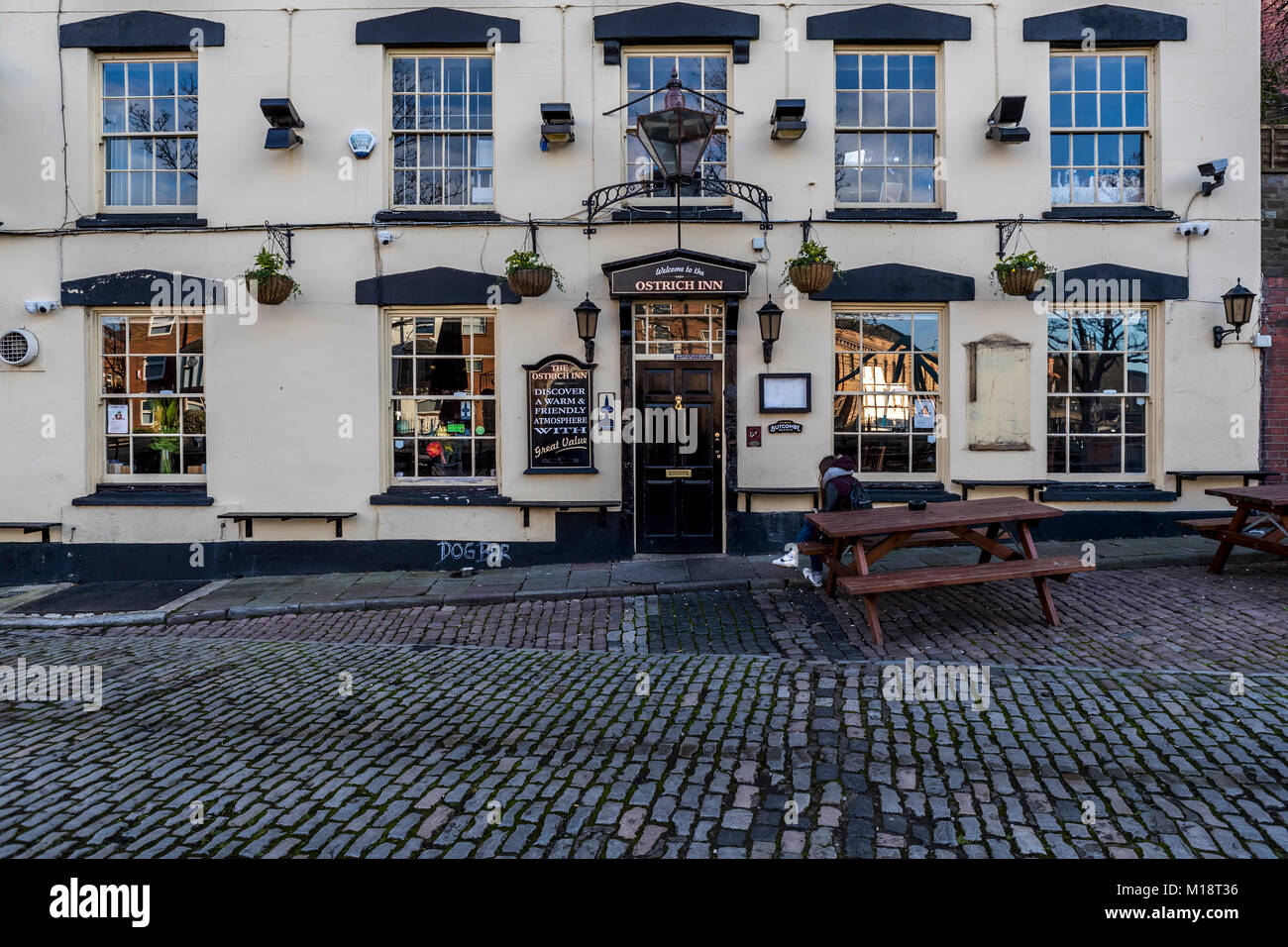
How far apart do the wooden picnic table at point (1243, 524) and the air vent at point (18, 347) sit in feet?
45.2

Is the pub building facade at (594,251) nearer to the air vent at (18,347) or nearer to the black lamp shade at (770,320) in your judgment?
the air vent at (18,347)

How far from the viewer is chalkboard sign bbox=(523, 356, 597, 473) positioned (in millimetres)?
9516

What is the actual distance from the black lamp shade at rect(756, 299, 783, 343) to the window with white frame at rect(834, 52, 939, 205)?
6.04 feet

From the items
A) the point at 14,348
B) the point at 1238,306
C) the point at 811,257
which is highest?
the point at 811,257

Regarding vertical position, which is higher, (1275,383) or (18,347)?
(18,347)

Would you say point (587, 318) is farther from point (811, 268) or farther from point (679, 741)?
point (679, 741)

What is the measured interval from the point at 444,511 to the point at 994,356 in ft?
23.8

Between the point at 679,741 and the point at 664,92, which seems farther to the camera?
the point at 664,92

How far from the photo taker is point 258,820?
356 centimetres

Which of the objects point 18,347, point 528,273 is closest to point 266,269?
point 528,273

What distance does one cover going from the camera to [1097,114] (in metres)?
9.83

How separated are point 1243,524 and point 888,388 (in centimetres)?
403

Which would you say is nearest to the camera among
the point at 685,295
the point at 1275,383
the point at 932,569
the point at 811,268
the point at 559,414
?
the point at 932,569

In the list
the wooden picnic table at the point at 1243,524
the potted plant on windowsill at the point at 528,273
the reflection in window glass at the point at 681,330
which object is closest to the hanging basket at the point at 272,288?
the potted plant on windowsill at the point at 528,273
